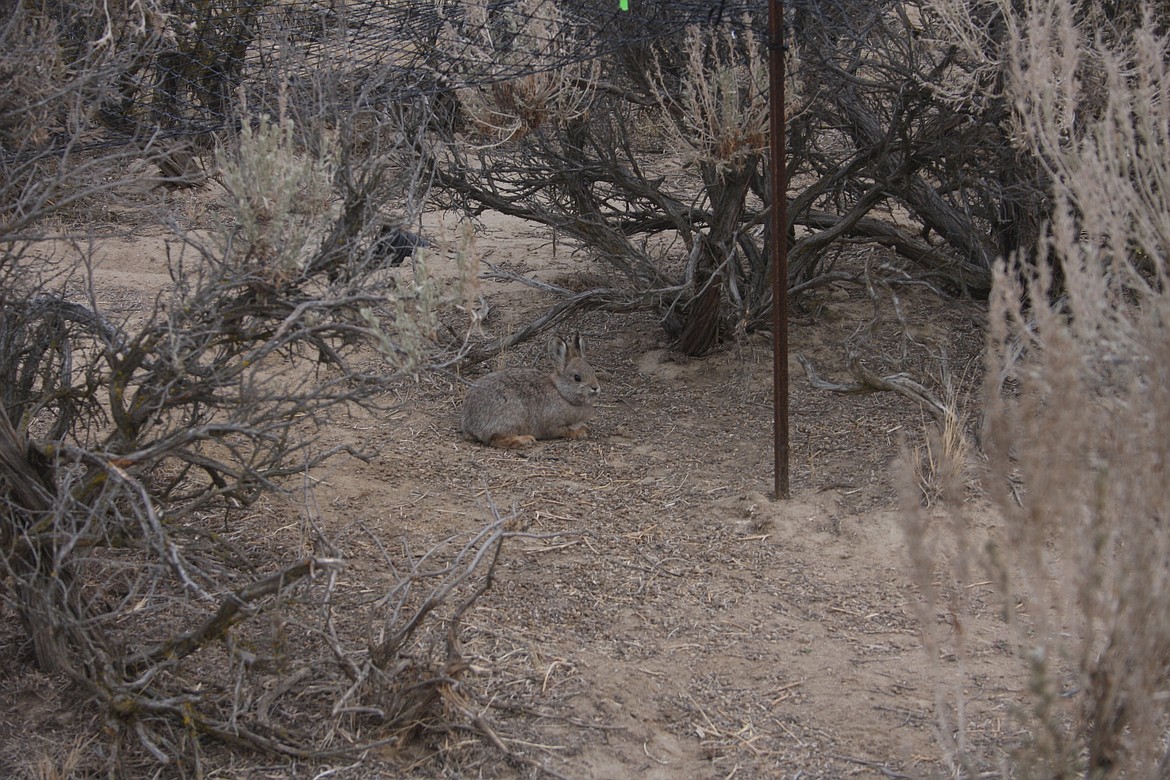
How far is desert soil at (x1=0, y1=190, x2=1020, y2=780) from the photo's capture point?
4387mm

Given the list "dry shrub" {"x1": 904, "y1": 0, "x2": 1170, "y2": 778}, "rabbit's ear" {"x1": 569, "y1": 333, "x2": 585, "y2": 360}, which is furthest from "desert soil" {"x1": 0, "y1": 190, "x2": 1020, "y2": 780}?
"dry shrub" {"x1": 904, "y1": 0, "x2": 1170, "y2": 778}

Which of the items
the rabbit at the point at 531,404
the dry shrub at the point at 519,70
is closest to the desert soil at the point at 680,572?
the rabbit at the point at 531,404

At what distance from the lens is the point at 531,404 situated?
25.2ft

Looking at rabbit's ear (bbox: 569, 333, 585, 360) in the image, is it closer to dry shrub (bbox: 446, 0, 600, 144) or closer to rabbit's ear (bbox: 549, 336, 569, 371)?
rabbit's ear (bbox: 549, 336, 569, 371)

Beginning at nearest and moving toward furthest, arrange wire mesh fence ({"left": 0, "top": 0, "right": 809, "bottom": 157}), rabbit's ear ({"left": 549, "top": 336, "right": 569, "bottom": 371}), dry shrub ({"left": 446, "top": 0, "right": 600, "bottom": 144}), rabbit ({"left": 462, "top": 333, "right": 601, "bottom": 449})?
wire mesh fence ({"left": 0, "top": 0, "right": 809, "bottom": 157})
dry shrub ({"left": 446, "top": 0, "right": 600, "bottom": 144})
rabbit ({"left": 462, "top": 333, "right": 601, "bottom": 449})
rabbit's ear ({"left": 549, "top": 336, "right": 569, "bottom": 371})

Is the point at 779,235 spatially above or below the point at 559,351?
above

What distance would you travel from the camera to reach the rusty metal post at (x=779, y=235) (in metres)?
5.70

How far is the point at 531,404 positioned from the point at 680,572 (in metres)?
2.16

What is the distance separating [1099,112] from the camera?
6.17 metres

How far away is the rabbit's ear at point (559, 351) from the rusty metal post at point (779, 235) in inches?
79.8

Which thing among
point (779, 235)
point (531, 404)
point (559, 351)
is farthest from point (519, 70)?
point (531, 404)

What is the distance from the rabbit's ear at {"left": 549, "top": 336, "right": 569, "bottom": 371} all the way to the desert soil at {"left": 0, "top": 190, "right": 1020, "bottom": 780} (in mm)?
483

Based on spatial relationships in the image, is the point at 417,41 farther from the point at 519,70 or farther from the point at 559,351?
the point at 559,351

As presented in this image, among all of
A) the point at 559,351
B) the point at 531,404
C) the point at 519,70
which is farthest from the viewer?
the point at 559,351
